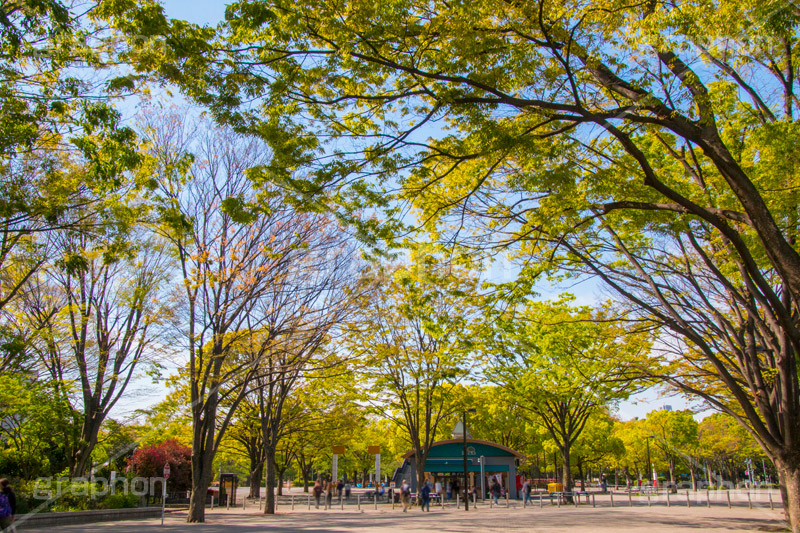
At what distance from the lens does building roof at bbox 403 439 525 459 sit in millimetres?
36453

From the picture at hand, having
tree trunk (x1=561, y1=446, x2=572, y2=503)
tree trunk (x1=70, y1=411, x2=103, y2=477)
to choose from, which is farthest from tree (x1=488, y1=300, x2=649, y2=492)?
tree trunk (x1=70, y1=411, x2=103, y2=477)

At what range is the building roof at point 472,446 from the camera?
36.5m

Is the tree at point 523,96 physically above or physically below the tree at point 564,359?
above

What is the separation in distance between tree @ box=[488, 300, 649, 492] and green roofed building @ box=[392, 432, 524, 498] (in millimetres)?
5547

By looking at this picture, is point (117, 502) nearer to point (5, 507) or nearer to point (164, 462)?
point (164, 462)

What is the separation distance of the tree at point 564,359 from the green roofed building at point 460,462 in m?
5.55

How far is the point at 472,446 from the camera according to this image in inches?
1469

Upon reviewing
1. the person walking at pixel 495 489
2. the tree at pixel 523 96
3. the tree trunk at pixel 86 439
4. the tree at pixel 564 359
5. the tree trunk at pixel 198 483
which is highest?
the tree at pixel 523 96

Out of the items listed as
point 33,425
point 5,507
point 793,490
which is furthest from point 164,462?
point 793,490

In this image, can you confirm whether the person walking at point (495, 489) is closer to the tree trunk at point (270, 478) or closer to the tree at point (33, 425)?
the tree trunk at point (270, 478)

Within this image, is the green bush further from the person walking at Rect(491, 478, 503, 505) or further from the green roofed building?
the person walking at Rect(491, 478, 503, 505)

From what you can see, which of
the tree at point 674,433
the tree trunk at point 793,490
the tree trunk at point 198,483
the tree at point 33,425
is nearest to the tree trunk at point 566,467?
the tree trunk at point 793,490

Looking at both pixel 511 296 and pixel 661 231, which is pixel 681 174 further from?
pixel 511 296

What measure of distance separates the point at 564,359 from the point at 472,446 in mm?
20004
